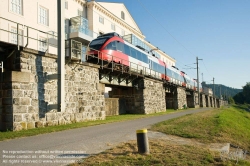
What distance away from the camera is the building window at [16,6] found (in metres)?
22.2

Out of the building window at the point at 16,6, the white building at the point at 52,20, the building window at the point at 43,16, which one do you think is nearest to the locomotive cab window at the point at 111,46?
the white building at the point at 52,20

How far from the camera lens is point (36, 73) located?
11602 mm

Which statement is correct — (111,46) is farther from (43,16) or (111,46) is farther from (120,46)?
(43,16)

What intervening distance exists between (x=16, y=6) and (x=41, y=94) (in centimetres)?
1586

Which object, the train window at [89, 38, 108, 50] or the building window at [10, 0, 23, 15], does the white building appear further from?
the train window at [89, 38, 108, 50]

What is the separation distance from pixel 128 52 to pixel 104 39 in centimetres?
370

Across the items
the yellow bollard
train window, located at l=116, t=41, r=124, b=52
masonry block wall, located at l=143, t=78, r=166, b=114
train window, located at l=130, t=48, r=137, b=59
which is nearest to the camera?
the yellow bollard

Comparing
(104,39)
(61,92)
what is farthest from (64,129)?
(104,39)

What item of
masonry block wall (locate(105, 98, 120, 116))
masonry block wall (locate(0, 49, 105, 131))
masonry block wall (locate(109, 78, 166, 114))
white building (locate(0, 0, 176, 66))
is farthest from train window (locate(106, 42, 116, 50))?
masonry block wall (locate(109, 78, 166, 114))

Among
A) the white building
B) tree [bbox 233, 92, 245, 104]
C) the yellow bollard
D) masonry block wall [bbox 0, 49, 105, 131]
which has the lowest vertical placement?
tree [bbox 233, 92, 245, 104]

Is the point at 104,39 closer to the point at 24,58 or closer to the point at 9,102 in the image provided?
the point at 24,58

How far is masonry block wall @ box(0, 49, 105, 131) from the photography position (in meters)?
10.3

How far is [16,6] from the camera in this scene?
74.8 feet

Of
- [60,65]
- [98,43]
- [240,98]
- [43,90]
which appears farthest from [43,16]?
[240,98]
